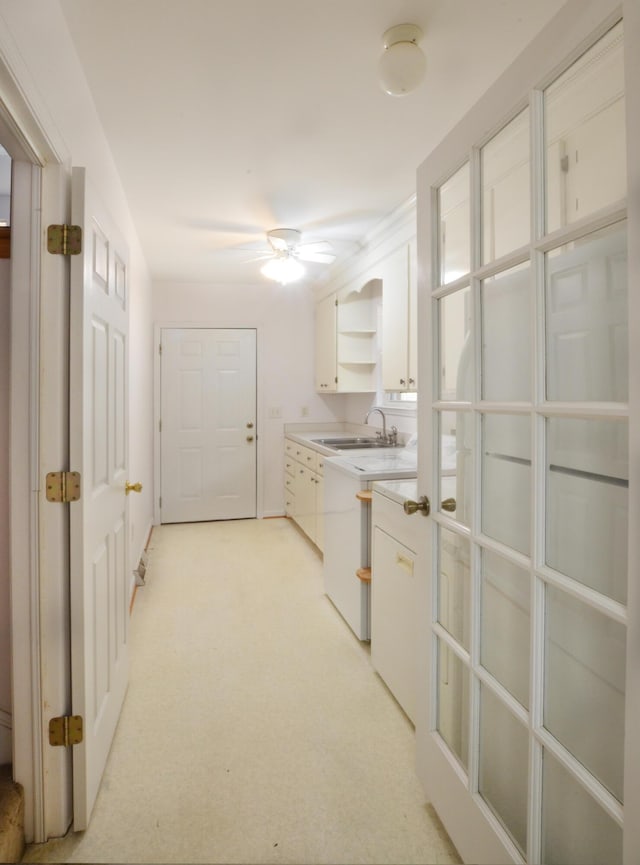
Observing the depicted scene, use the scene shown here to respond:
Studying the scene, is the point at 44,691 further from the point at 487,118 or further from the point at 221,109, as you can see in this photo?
the point at 221,109

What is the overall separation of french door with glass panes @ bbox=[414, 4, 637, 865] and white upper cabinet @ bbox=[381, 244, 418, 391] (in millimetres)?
1500

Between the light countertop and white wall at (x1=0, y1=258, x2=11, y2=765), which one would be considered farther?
the light countertop

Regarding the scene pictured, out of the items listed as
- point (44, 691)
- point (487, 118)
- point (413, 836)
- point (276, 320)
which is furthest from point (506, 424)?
point (276, 320)

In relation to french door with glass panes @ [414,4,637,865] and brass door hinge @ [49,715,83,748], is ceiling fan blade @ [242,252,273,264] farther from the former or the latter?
brass door hinge @ [49,715,83,748]

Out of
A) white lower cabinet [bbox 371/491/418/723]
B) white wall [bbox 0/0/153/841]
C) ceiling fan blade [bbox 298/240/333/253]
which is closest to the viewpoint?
white wall [bbox 0/0/153/841]

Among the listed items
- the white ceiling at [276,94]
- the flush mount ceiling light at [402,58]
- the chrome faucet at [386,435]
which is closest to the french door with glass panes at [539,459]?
the flush mount ceiling light at [402,58]

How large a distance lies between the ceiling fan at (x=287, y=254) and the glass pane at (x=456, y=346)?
2.24 m

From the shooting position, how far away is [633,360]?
0.76 metres

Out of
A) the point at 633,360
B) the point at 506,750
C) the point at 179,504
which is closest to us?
A: the point at 633,360

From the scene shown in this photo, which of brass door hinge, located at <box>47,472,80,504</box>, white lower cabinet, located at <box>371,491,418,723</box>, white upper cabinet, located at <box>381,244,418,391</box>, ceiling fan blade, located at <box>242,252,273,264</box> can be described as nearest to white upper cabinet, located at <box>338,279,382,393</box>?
ceiling fan blade, located at <box>242,252,273,264</box>

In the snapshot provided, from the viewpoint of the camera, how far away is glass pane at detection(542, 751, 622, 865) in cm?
88

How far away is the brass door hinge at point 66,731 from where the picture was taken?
4.68ft

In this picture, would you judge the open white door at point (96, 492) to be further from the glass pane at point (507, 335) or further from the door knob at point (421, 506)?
the glass pane at point (507, 335)

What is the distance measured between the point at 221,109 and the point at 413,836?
8.78 feet
